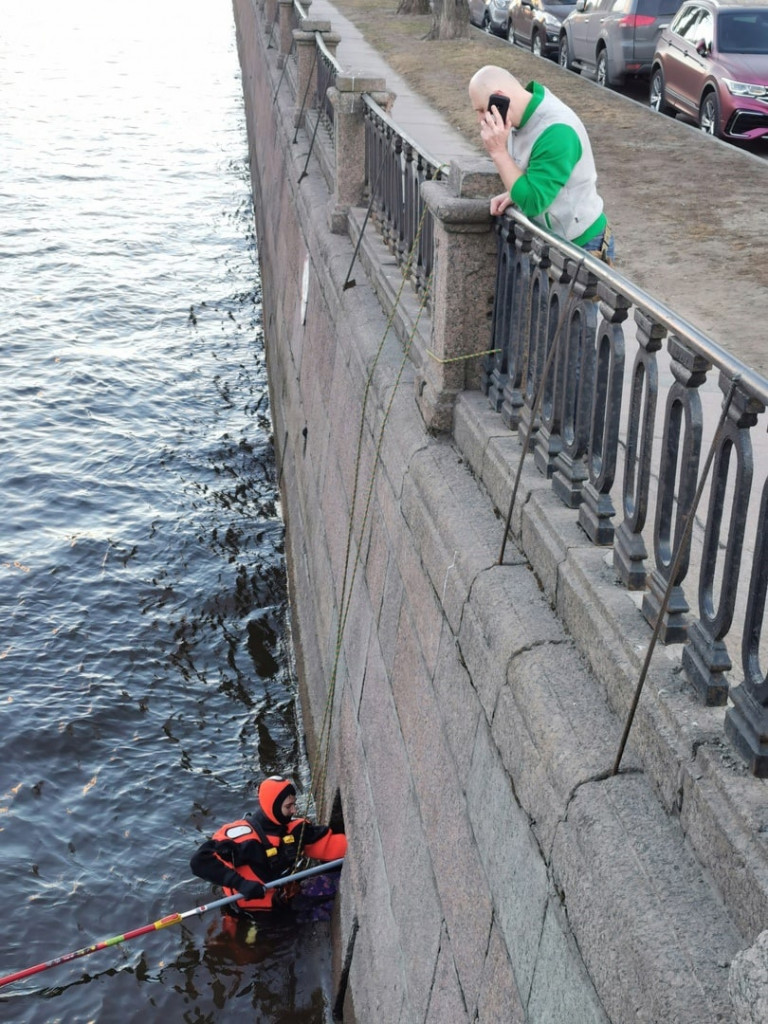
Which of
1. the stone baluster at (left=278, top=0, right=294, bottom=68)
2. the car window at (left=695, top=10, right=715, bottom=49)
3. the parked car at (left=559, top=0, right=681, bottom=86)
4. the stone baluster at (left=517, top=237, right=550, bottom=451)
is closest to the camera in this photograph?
the stone baluster at (left=517, top=237, right=550, bottom=451)

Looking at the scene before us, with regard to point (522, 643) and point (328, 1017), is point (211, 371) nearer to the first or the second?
point (328, 1017)

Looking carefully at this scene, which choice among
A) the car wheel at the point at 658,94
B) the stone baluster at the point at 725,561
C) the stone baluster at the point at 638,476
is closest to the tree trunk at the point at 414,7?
the car wheel at the point at 658,94

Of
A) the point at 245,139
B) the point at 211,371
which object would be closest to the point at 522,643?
the point at 211,371

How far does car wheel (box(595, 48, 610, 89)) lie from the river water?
6.94 meters

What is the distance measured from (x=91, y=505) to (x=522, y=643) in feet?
32.3

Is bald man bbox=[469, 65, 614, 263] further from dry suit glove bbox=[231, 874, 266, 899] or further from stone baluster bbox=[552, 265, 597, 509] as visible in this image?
dry suit glove bbox=[231, 874, 266, 899]

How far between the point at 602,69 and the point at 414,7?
9975 mm

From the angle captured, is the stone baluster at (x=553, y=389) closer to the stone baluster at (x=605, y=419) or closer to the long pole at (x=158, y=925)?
the stone baluster at (x=605, y=419)

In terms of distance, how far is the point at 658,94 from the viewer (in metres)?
17.8

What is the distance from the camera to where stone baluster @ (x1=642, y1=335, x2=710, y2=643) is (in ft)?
10.5

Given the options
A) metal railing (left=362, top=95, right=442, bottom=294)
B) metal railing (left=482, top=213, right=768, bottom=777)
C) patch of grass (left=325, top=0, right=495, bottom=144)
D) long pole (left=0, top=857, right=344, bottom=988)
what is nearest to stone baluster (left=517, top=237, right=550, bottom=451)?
metal railing (left=482, top=213, right=768, bottom=777)

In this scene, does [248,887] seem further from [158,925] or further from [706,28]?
[706,28]

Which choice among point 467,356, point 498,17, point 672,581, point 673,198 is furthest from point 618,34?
point 672,581

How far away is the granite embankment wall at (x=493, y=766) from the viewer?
2.84 metres
